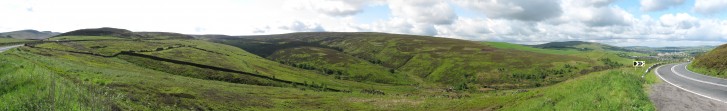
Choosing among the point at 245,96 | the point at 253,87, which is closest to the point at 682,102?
the point at 245,96

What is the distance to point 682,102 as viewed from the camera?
24.5 m

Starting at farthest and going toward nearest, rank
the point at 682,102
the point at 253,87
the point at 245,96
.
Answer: the point at 253,87
the point at 245,96
the point at 682,102

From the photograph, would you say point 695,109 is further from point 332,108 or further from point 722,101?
point 332,108

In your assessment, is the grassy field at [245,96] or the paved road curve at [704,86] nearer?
the grassy field at [245,96]

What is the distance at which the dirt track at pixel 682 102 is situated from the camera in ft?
73.5

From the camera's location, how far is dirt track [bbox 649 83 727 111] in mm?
22406

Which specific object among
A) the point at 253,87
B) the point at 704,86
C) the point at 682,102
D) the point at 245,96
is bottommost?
the point at 253,87

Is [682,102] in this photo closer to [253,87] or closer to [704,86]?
[704,86]

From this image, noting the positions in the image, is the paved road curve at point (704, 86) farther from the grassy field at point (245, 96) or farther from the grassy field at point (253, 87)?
the grassy field at point (245, 96)

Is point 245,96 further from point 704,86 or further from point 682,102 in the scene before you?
point 682,102

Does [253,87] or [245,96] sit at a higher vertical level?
[245,96]

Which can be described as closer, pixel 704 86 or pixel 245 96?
pixel 704 86

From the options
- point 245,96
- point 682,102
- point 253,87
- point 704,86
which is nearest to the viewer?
point 682,102

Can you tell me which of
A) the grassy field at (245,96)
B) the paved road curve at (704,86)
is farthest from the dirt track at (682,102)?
the grassy field at (245,96)
